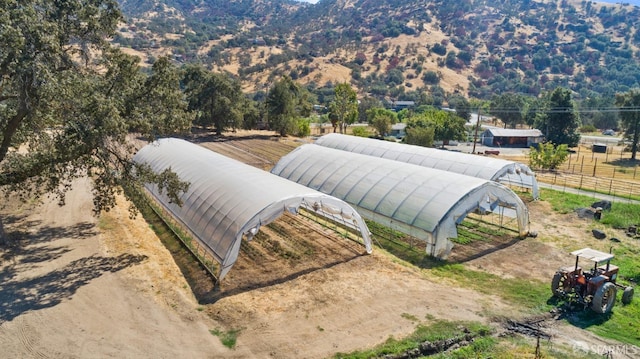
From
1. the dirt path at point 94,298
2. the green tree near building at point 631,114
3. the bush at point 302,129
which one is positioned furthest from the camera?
the bush at point 302,129

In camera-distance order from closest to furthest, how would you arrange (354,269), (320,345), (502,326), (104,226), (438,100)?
(320,345), (502,326), (354,269), (104,226), (438,100)

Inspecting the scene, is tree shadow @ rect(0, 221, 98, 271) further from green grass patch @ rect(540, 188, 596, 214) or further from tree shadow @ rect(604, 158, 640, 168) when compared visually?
tree shadow @ rect(604, 158, 640, 168)

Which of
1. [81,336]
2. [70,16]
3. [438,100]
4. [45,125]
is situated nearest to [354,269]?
[81,336]

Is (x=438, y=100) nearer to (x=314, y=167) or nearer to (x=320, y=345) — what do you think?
(x=314, y=167)

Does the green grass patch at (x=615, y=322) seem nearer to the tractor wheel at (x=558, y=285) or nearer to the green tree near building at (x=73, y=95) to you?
the tractor wheel at (x=558, y=285)

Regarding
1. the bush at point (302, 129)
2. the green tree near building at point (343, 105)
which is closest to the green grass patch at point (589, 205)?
the green tree near building at point (343, 105)

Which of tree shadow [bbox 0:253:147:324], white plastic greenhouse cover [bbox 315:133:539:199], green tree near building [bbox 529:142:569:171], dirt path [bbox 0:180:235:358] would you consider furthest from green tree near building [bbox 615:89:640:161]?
tree shadow [bbox 0:253:147:324]
